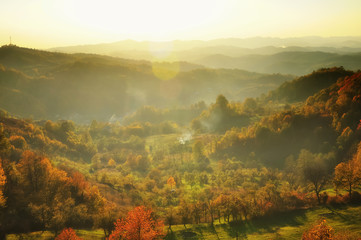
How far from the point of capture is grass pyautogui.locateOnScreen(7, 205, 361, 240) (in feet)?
191

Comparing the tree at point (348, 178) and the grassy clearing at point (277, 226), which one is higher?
the tree at point (348, 178)

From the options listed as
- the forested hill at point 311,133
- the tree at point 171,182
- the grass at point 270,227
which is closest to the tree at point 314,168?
the forested hill at point 311,133

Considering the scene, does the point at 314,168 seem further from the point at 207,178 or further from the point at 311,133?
the point at 311,133

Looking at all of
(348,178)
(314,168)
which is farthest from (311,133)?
(348,178)

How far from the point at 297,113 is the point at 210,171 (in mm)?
63170

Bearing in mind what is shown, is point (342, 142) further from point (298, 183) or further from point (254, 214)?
point (254, 214)

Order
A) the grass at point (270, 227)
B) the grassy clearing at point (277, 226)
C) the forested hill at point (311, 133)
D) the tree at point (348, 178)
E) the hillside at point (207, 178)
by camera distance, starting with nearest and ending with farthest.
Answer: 1. the grass at point (270, 227)
2. the grassy clearing at point (277, 226)
3. the hillside at point (207, 178)
4. the tree at point (348, 178)
5. the forested hill at point (311, 133)

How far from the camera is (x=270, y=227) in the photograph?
65.6 meters

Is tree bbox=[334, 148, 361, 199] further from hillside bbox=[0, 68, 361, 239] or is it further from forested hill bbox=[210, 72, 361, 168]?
forested hill bbox=[210, 72, 361, 168]

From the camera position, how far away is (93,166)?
516 feet

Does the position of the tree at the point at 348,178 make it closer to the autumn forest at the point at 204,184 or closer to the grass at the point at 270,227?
the autumn forest at the point at 204,184

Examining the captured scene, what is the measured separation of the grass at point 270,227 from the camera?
191 feet

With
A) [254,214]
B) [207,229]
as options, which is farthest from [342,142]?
[207,229]

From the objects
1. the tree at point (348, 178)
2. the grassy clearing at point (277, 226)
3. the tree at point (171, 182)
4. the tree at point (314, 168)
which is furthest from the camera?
the tree at point (171, 182)
